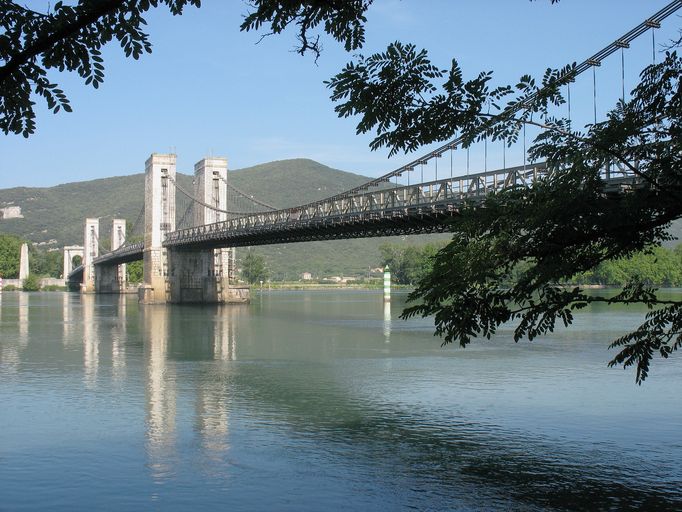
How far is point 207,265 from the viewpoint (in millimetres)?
72188

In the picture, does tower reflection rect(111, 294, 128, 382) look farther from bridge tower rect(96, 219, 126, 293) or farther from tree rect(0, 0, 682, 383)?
bridge tower rect(96, 219, 126, 293)

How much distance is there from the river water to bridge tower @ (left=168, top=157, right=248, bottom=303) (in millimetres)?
42126

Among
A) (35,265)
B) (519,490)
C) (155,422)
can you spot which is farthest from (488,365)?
(35,265)

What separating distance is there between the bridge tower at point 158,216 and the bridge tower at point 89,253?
39.5 meters

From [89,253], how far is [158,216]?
5198 centimetres

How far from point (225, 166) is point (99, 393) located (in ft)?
188

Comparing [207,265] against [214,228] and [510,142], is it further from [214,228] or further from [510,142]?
[510,142]

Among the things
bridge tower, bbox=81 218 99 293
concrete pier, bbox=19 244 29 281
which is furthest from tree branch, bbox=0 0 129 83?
concrete pier, bbox=19 244 29 281

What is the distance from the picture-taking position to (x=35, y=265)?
166m

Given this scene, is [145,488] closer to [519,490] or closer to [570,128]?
[519,490]

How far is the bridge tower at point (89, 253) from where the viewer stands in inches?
4572

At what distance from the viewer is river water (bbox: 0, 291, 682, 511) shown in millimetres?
10914

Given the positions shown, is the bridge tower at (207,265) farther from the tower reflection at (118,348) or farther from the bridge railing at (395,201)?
the tower reflection at (118,348)

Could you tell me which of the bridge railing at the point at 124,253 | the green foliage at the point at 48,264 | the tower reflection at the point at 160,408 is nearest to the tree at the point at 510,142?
the tower reflection at the point at 160,408
